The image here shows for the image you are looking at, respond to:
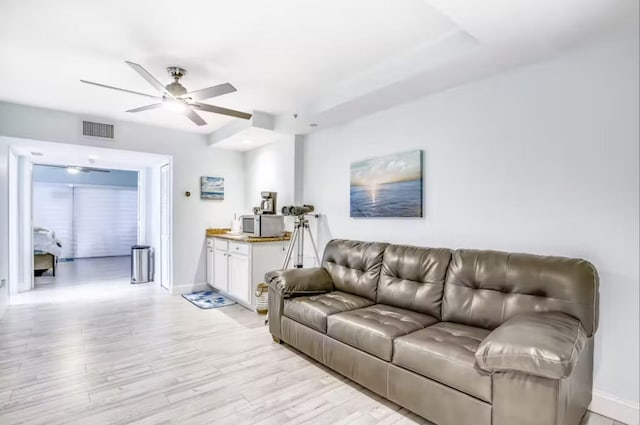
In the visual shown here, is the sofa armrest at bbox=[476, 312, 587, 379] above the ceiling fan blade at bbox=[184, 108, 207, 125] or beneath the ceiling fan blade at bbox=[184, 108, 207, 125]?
beneath

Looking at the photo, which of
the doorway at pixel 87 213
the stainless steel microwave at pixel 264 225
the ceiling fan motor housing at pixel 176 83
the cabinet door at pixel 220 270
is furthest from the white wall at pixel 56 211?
the ceiling fan motor housing at pixel 176 83

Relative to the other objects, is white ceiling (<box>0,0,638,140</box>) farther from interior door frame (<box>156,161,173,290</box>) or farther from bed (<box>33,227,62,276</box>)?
bed (<box>33,227,62,276</box>)

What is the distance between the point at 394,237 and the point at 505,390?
186 centimetres

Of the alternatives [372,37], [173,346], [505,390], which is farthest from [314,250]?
[505,390]

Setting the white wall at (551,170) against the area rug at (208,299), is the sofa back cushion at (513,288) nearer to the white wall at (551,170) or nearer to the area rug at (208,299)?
the white wall at (551,170)

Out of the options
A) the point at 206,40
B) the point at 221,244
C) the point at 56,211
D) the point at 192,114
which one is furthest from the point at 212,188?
the point at 56,211

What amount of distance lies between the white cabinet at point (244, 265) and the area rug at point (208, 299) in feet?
0.31

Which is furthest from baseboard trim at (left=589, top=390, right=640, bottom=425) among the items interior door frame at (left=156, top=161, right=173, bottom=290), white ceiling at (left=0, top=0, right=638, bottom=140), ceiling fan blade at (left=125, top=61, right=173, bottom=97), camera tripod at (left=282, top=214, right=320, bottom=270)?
interior door frame at (left=156, top=161, right=173, bottom=290)

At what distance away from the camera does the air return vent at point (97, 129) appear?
14.5ft

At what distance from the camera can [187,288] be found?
17.2 ft

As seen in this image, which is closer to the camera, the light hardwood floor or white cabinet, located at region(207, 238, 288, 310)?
the light hardwood floor

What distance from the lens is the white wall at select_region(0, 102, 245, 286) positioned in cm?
435

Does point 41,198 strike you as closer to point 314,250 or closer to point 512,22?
point 314,250

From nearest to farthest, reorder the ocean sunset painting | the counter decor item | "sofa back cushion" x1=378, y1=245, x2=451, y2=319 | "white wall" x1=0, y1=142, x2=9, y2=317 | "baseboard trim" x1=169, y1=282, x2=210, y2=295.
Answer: "sofa back cushion" x1=378, y1=245, x2=451, y2=319, the ocean sunset painting, "white wall" x1=0, y1=142, x2=9, y2=317, "baseboard trim" x1=169, y1=282, x2=210, y2=295, the counter decor item
